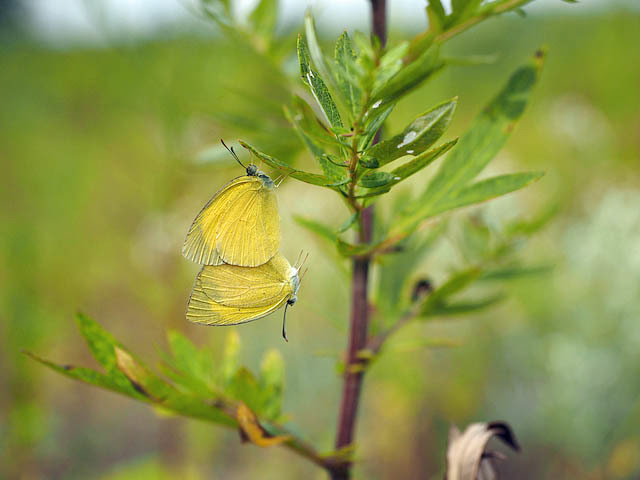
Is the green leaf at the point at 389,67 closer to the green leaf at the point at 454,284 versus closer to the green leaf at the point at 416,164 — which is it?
the green leaf at the point at 416,164

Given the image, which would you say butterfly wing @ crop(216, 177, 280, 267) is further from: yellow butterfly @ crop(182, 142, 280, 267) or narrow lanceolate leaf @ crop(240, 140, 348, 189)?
narrow lanceolate leaf @ crop(240, 140, 348, 189)

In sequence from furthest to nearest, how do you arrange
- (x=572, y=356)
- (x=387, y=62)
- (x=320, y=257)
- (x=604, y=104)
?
(x=604, y=104) → (x=320, y=257) → (x=572, y=356) → (x=387, y=62)

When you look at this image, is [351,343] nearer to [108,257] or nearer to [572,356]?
[572,356]

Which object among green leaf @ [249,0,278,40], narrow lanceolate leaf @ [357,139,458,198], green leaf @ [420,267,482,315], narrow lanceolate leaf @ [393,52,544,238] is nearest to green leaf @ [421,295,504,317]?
green leaf @ [420,267,482,315]

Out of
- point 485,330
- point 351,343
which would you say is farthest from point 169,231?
point 485,330

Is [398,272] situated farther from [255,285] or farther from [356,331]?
[255,285]

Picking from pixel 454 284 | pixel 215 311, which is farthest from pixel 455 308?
pixel 215 311
